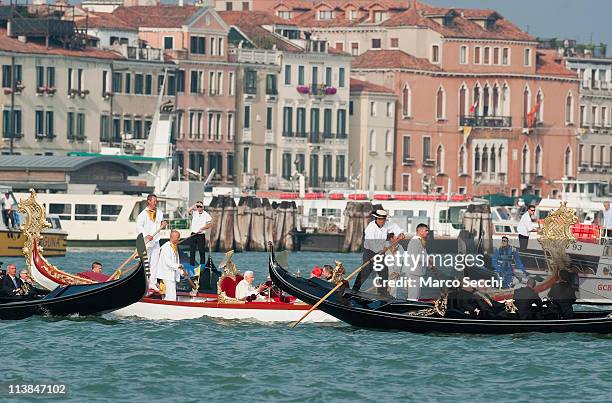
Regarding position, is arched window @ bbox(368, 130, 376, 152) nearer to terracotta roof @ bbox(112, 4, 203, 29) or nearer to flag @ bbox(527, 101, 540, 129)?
flag @ bbox(527, 101, 540, 129)

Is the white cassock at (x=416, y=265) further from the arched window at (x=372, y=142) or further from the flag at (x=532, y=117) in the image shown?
the flag at (x=532, y=117)

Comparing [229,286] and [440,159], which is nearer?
[229,286]

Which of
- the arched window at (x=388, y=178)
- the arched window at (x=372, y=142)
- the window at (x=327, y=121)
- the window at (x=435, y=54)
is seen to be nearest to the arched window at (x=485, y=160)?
the window at (x=435, y=54)

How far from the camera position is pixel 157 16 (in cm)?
8288

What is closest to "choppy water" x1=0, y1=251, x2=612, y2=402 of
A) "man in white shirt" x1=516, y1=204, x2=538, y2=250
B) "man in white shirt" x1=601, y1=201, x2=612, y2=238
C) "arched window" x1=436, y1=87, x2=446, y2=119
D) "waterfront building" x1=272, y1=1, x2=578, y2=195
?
"man in white shirt" x1=516, y1=204, x2=538, y2=250

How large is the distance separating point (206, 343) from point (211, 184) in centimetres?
5379

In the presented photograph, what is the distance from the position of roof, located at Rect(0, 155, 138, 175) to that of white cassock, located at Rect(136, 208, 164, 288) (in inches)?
1367

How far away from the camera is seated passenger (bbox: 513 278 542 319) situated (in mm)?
28844

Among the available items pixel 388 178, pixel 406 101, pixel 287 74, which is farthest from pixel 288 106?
pixel 406 101

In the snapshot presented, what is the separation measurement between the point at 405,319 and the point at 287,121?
5780cm

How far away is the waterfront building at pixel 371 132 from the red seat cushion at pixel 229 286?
5833cm

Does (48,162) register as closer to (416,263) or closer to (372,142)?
(372,142)

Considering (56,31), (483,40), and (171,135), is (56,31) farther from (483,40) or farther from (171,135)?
(483,40)

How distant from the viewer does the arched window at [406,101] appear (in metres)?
92.2
